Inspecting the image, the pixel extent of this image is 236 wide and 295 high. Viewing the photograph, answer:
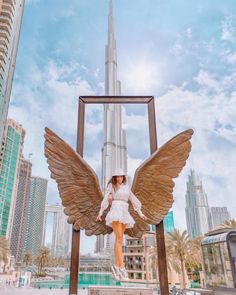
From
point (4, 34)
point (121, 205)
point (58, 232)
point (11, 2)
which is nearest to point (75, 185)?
point (121, 205)

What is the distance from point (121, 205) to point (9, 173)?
42615 millimetres

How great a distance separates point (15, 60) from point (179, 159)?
18007 millimetres

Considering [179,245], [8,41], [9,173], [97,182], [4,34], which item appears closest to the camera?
[97,182]

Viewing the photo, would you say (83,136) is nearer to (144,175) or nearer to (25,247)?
(144,175)

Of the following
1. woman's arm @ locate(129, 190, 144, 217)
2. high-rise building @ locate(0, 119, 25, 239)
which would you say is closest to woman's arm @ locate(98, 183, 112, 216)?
woman's arm @ locate(129, 190, 144, 217)

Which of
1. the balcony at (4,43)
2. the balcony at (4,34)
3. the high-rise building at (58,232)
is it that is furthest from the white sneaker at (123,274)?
the high-rise building at (58,232)

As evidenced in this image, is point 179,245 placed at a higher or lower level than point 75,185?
lower

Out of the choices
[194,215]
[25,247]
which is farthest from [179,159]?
[194,215]

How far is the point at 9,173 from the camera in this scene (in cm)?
4119

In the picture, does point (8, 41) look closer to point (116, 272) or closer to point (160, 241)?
point (160, 241)

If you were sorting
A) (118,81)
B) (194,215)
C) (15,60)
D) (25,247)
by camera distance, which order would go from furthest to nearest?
(194,215) → (118,81) → (25,247) → (15,60)

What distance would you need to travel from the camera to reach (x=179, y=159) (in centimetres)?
326

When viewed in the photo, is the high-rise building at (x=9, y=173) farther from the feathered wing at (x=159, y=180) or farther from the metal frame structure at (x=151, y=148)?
the feathered wing at (x=159, y=180)

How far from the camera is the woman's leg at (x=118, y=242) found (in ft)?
9.16
